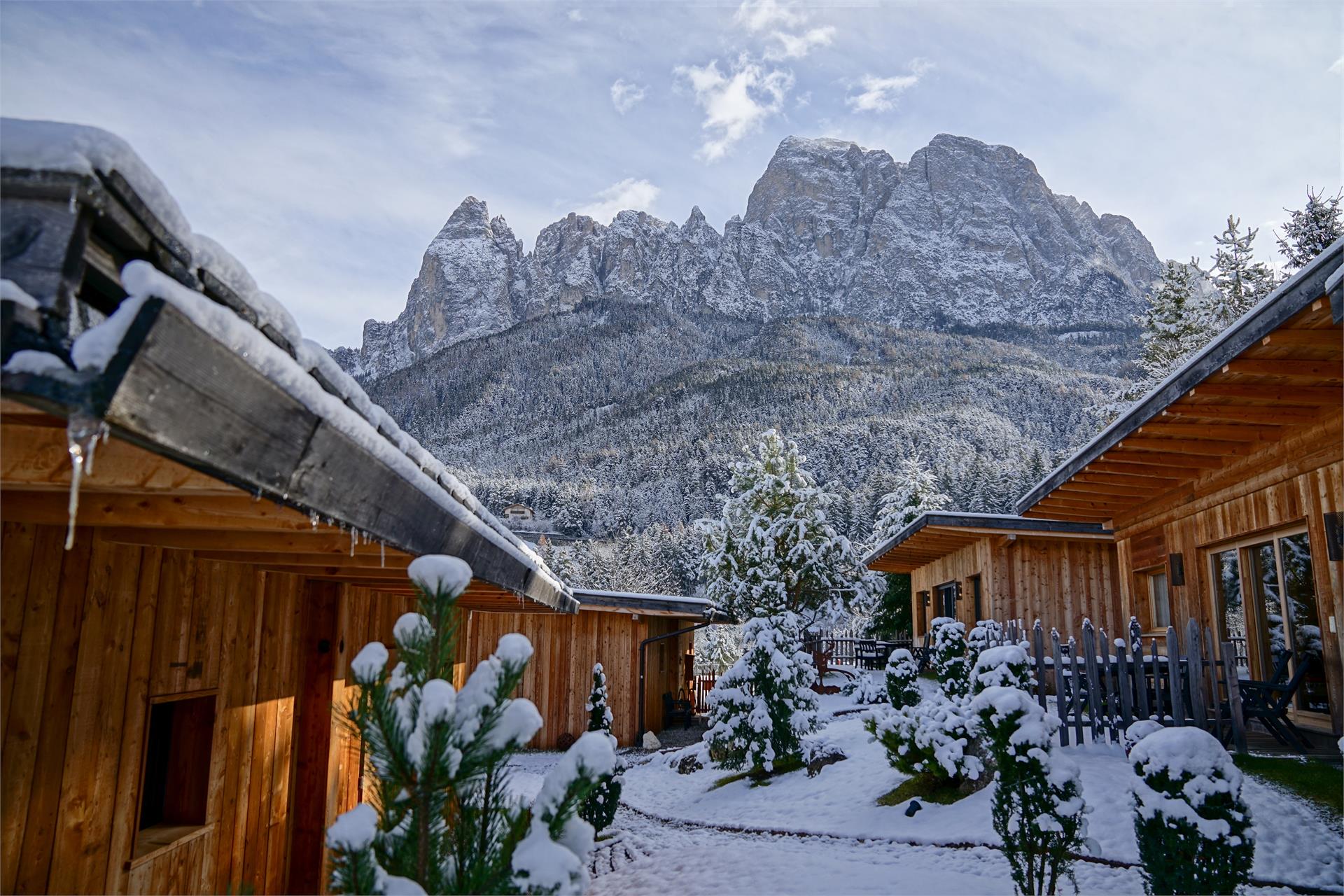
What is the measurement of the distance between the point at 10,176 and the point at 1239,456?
8811 millimetres

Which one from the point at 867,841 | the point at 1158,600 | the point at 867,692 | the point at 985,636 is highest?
the point at 1158,600

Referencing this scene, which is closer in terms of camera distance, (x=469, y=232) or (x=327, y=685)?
(x=327, y=685)

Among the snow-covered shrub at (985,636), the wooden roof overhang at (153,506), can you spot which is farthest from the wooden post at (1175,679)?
the wooden roof overhang at (153,506)

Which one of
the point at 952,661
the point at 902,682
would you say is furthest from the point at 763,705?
the point at 952,661

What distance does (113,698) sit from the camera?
9.45ft

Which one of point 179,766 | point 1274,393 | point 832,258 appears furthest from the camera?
point 832,258

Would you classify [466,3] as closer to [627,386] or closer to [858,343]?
[627,386]

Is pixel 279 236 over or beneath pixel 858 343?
beneath

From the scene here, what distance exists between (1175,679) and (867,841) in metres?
3.01

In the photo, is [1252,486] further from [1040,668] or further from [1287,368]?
[1287,368]

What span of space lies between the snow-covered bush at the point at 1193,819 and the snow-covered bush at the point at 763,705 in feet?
21.3

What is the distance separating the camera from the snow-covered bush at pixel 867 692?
17062 millimetres

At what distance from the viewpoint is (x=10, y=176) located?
106 centimetres

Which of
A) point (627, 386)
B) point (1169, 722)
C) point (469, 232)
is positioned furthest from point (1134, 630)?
point (469, 232)
